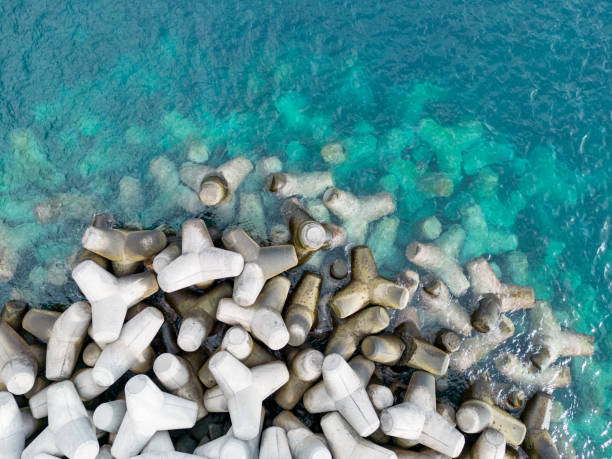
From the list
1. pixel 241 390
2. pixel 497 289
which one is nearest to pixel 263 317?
pixel 241 390

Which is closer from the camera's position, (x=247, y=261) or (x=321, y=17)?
(x=247, y=261)

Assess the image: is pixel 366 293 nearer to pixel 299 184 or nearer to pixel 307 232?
pixel 307 232

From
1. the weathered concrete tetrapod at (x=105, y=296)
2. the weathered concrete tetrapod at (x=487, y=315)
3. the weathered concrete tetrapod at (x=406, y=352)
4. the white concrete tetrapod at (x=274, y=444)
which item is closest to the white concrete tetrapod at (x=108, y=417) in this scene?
the weathered concrete tetrapod at (x=105, y=296)

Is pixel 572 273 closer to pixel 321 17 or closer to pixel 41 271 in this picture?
pixel 321 17

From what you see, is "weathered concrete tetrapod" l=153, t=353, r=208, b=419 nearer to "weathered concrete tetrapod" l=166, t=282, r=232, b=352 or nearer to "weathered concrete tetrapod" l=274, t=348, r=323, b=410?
"weathered concrete tetrapod" l=166, t=282, r=232, b=352

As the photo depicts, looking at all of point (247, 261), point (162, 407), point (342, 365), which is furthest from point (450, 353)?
point (162, 407)
